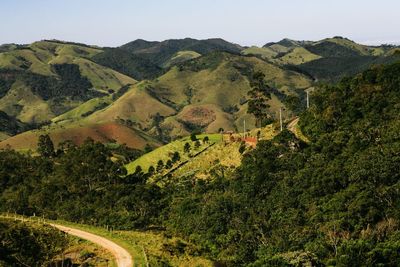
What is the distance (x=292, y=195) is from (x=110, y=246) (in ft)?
75.2

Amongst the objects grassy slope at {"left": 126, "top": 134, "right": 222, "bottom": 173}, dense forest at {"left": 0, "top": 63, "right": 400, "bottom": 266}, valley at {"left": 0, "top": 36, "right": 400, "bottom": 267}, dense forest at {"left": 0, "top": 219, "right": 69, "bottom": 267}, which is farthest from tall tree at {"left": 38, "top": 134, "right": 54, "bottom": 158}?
dense forest at {"left": 0, "top": 219, "right": 69, "bottom": 267}

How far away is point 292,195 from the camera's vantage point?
197 feet

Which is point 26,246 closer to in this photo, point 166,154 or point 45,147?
point 166,154

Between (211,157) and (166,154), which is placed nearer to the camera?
(211,157)

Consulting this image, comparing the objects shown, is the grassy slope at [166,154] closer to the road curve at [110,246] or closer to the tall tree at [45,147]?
the tall tree at [45,147]

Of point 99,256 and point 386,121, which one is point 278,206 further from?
point 99,256

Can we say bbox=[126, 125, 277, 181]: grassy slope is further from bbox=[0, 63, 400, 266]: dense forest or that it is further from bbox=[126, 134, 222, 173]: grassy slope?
bbox=[0, 63, 400, 266]: dense forest

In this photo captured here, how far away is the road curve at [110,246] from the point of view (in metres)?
43.4

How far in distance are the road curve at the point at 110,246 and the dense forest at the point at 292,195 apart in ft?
34.1

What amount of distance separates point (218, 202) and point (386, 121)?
23.5 m

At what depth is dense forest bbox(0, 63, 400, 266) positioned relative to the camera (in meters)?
48.0

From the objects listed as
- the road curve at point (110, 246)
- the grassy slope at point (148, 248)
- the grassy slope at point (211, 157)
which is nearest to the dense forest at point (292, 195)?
the grassy slope at point (211, 157)

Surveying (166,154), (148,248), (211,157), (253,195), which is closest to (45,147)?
(166,154)

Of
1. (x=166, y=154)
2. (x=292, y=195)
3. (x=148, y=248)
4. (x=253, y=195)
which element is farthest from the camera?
(x=166, y=154)
